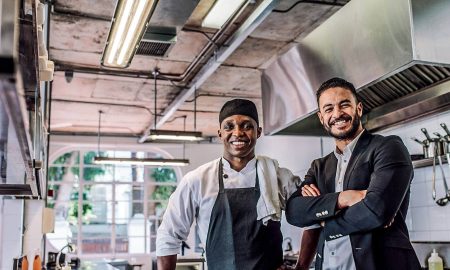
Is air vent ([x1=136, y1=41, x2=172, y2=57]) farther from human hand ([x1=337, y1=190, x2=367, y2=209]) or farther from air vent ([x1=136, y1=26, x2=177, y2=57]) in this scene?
human hand ([x1=337, y1=190, x2=367, y2=209])

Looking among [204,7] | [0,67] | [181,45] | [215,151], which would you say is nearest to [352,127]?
[0,67]

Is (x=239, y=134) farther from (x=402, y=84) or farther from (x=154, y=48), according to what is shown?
(x=154, y=48)

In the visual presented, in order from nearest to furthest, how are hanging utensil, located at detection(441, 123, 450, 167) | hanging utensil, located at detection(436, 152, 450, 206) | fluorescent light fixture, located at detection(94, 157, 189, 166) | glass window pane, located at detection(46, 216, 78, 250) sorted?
hanging utensil, located at detection(441, 123, 450, 167), hanging utensil, located at detection(436, 152, 450, 206), fluorescent light fixture, located at detection(94, 157, 189, 166), glass window pane, located at detection(46, 216, 78, 250)

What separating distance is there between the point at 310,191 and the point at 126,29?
1447 mm

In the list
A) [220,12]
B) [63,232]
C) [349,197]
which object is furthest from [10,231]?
[63,232]

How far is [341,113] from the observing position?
6.96ft

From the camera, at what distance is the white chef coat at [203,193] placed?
7.53 ft

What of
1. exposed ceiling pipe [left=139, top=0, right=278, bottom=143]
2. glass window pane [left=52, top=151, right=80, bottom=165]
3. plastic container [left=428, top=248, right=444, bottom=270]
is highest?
exposed ceiling pipe [left=139, top=0, right=278, bottom=143]

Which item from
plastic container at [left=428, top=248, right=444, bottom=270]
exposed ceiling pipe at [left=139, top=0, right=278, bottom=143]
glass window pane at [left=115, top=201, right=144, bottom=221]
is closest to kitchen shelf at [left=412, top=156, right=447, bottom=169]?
plastic container at [left=428, top=248, right=444, bottom=270]

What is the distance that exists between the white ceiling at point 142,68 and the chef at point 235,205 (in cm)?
257

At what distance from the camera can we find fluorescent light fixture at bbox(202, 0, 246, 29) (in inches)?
160

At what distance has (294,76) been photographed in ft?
12.8

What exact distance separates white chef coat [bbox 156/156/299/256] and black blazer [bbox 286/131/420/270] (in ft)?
0.73

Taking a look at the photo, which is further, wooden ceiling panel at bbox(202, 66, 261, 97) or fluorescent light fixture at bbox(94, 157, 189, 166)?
fluorescent light fixture at bbox(94, 157, 189, 166)
